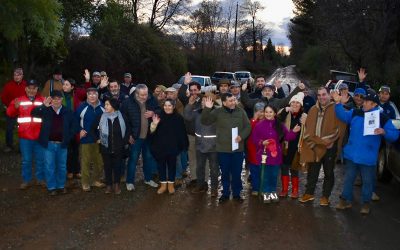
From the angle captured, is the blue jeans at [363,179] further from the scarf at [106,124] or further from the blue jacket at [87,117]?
the blue jacket at [87,117]

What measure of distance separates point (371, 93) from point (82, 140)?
470cm

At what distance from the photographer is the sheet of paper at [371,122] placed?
646 cm

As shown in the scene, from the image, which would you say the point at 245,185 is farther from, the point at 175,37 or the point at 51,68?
the point at 175,37

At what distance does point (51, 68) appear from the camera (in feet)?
62.5

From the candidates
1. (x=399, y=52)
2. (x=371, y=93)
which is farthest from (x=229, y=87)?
(x=399, y=52)

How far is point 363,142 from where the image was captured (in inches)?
259

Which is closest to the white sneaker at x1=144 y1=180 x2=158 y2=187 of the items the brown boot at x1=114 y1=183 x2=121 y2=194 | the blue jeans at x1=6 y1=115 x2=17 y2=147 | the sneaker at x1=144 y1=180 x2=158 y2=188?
the sneaker at x1=144 y1=180 x2=158 y2=188

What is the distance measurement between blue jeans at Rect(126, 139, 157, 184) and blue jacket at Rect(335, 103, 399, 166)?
11.3 ft

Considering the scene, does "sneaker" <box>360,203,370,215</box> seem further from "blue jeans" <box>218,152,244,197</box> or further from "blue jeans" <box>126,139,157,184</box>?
"blue jeans" <box>126,139,157,184</box>

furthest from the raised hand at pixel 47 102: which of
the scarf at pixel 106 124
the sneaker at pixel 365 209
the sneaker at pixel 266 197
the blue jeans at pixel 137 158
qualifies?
the sneaker at pixel 365 209

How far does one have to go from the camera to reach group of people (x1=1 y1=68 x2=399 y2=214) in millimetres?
6879

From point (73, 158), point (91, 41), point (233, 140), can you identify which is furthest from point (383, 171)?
point (91, 41)

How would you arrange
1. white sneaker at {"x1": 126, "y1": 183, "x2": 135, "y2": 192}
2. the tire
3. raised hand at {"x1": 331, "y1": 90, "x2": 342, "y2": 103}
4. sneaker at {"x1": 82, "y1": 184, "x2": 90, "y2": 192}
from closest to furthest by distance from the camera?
1. raised hand at {"x1": 331, "y1": 90, "x2": 342, "y2": 103}
2. sneaker at {"x1": 82, "y1": 184, "x2": 90, "y2": 192}
3. white sneaker at {"x1": 126, "y1": 183, "x2": 135, "y2": 192}
4. the tire

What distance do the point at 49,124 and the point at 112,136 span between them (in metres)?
1.03
